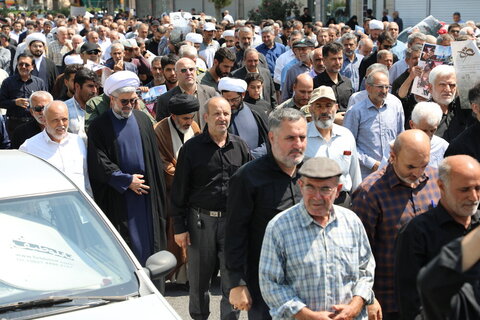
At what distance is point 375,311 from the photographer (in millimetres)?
4836

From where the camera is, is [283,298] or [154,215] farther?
[154,215]

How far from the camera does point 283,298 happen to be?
446 centimetres

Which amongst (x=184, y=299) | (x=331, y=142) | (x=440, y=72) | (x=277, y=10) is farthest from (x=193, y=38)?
(x=277, y=10)

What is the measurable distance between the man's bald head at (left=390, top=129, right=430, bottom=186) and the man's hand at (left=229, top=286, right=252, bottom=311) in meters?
1.25

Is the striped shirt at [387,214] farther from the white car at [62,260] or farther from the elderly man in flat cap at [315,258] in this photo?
the white car at [62,260]

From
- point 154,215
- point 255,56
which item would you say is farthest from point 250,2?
point 154,215

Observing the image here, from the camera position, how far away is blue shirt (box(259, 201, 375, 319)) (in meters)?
4.45

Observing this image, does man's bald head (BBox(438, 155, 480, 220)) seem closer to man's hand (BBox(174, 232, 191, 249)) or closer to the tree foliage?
man's hand (BBox(174, 232, 191, 249))

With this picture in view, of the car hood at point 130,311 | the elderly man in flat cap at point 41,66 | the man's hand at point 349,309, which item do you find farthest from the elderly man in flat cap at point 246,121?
the elderly man in flat cap at point 41,66

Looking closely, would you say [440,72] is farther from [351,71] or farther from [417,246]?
[351,71]

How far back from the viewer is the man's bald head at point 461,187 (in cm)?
422

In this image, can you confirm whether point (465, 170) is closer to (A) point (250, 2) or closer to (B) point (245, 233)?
(B) point (245, 233)

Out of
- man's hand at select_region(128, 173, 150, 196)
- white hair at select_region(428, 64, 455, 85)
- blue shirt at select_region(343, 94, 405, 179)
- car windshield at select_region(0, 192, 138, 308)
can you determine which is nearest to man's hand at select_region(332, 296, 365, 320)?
car windshield at select_region(0, 192, 138, 308)

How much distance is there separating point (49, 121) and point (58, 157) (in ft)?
1.09
